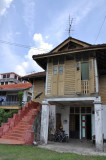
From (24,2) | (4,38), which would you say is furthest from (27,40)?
(24,2)

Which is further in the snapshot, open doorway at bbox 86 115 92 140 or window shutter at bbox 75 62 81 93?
open doorway at bbox 86 115 92 140

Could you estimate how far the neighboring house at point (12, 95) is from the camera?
18470 mm

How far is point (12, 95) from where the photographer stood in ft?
69.2

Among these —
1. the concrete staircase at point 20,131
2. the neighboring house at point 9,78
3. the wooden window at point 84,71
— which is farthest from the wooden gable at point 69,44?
the neighboring house at point 9,78

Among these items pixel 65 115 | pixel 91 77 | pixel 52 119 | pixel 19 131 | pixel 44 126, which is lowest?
pixel 19 131

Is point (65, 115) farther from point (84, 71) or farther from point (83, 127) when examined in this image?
point (84, 71)

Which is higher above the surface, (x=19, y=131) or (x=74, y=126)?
(x=19, y=131)

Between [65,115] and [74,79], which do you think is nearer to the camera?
[74,79]

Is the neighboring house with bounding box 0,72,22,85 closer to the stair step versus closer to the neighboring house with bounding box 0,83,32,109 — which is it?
the neighboring house with bounding box 0,83,32,109

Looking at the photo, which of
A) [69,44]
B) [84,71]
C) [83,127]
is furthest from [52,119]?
[69,44]

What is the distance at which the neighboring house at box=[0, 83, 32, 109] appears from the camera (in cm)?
1847

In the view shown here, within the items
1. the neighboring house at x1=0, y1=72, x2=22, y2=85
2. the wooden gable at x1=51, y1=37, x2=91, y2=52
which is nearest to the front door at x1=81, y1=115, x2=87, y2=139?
the wooden gable at x1=51, y1=37, x2=91, y2=52

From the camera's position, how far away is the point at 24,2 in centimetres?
981

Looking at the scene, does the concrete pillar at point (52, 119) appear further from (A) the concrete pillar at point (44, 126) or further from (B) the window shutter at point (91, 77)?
(B) the window shutter at point (91, 77)
